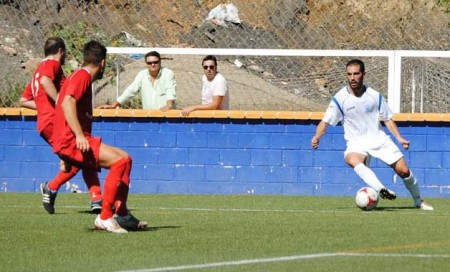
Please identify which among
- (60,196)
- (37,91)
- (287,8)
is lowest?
(60,196)

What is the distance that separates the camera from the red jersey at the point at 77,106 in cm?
1185

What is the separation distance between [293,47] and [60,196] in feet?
16.4

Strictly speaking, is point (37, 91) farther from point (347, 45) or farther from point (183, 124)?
point (347, 45)

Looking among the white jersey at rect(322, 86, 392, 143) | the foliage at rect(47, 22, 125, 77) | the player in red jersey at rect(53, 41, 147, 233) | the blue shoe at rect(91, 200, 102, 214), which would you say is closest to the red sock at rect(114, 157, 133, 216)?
the player in red jersey at rect(53, 41, 147, 233)

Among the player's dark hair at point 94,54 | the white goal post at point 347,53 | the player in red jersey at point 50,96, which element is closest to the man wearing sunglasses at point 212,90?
the white goal post at point 347,53

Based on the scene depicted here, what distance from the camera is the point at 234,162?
64.2ft

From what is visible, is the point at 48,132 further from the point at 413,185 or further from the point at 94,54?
the point at 413,185

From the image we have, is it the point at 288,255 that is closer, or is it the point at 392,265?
the point at 392,265

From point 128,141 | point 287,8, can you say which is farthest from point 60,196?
point 287,8

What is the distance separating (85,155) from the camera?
11.9m

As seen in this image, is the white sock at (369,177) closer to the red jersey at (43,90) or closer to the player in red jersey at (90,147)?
the red jersey at (43,90)

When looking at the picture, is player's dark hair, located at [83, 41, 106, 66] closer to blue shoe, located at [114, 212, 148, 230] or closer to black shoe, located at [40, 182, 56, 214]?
blue shoe, located at [114, 212, 148, 230]

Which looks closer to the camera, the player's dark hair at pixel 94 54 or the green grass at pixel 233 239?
the green grass at pixel 233 239

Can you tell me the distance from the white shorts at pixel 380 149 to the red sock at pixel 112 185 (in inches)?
191
